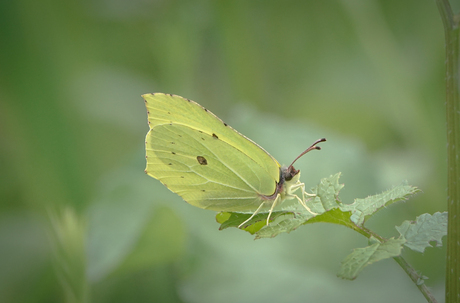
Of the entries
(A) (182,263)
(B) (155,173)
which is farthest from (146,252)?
(B) (155,173)

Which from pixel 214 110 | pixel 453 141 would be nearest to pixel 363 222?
pixel 453 141

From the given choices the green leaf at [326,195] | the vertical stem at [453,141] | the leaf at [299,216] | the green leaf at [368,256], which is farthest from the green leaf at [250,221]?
the vertical stem at [453,141]

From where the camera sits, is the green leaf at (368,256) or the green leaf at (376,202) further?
the green leaf at (376,202)

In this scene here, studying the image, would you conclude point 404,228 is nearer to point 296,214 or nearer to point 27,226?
point 296,214

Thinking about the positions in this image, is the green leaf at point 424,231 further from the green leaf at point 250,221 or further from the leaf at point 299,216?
the green leaf at point 250,221

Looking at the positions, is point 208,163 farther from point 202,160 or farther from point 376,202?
point 376,202

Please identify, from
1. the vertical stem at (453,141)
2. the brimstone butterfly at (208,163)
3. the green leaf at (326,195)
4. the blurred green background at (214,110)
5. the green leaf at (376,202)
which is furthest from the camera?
the blurred green background at (214,110)
